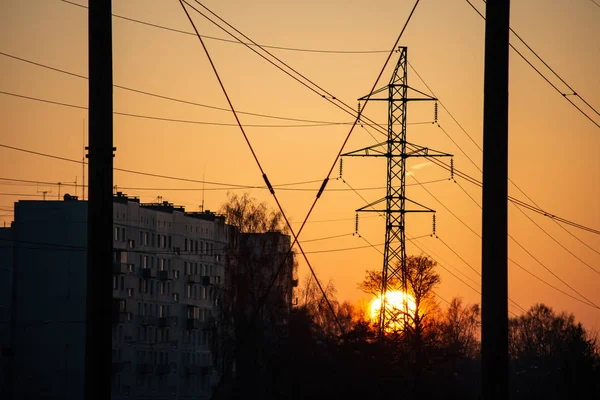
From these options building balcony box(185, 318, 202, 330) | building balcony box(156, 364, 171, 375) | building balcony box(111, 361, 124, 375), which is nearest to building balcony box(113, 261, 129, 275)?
building balcony box(111, 361, 124, 375)

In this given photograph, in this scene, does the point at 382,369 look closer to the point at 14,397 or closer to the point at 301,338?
the point at 301,338

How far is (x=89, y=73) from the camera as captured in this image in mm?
16938

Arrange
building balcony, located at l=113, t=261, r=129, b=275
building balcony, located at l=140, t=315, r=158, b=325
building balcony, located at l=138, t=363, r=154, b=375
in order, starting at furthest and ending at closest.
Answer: building balcony, located at l=140, t=315, r=158, b=325
building balcony, located at l=138, t=363, r=154, b=375
building balcony, located at l=113, t=261, r=129, b=275

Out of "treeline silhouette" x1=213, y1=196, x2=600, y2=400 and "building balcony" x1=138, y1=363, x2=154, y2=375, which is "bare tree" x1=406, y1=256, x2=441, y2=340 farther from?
"building balcony" x1=138, y1=363, x2=154, y2=375

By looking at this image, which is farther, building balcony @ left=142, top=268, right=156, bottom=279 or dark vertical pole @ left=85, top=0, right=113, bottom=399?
building balcony @ left=142, top=268, right=156, bottom=279

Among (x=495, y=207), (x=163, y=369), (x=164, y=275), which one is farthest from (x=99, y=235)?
(x=164, y=275)

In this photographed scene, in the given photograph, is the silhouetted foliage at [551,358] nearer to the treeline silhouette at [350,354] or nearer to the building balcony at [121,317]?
the treeline silhouette at [350,354]

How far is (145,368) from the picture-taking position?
133625 mm

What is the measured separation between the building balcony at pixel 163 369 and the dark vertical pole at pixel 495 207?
121 metres

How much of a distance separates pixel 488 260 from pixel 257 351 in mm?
79135

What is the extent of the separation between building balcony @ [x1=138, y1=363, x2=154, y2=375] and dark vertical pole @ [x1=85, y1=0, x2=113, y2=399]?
117 metres

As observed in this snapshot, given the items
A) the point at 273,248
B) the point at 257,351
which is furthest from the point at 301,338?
the point at 273,248

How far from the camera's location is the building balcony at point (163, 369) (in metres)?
137

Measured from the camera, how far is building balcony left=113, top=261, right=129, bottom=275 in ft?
420
